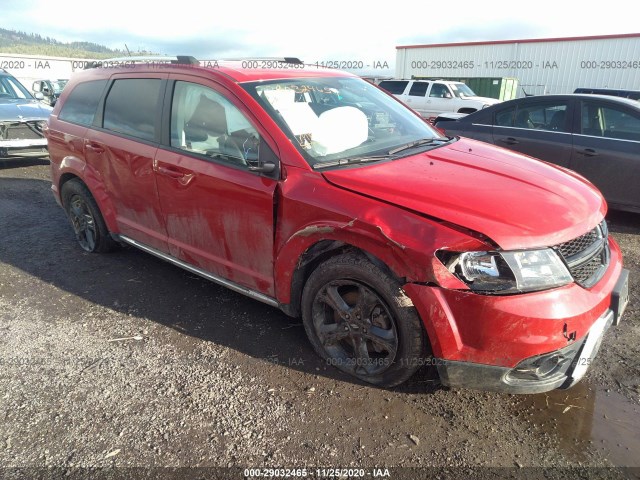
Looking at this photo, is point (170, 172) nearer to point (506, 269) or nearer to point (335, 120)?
point (335, 120)

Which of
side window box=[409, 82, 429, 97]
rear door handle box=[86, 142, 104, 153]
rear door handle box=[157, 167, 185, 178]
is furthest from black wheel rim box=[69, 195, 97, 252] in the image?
side window box=[409, 82, 429, 97]

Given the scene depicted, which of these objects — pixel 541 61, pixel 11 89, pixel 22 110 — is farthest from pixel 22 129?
pixel 541 61

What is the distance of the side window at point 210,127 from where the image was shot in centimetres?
294

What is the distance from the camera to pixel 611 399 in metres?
2.62

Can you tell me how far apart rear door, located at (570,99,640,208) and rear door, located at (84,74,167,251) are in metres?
4.73

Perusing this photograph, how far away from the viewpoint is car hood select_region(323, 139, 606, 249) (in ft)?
7.27

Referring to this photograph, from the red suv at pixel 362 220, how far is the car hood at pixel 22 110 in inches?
225

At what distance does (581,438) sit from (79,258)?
437 cm

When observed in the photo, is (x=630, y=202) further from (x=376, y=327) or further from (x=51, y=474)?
(x=51, y=474)

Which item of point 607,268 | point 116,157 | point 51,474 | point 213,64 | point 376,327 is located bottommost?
point 51,474

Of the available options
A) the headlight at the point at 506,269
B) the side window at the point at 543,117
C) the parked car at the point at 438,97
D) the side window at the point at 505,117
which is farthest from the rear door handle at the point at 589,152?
the parked car at the point at 438,97

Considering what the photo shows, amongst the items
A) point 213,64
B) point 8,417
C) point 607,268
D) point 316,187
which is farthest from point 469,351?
point 213,64

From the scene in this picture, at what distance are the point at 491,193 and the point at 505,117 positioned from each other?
4.43m

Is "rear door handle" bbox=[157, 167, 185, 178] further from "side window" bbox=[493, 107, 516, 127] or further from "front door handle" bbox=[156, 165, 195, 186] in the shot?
"side window" bbox=[493, 107, 516, 127]
